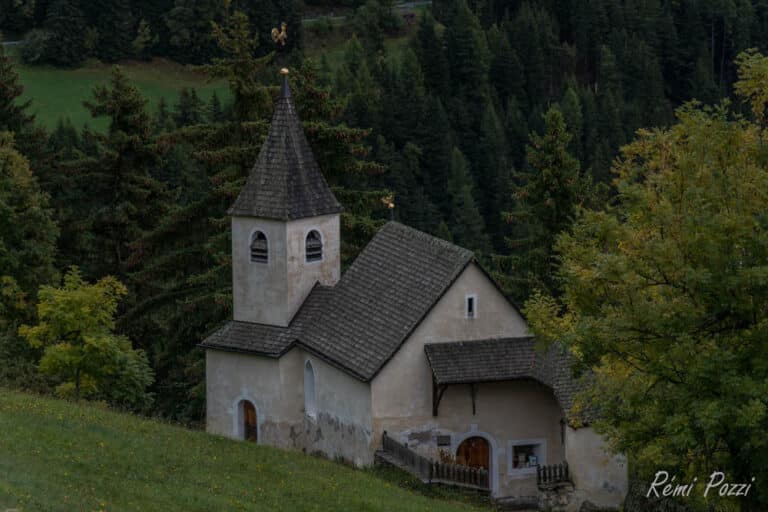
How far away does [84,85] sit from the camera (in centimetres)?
12825

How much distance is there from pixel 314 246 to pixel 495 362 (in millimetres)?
7446

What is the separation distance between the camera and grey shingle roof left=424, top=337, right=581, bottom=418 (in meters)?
38.8

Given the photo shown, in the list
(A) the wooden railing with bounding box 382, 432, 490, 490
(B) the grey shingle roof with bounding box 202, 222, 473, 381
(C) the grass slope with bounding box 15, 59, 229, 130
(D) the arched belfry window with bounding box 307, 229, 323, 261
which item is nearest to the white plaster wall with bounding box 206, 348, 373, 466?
(B) the grey shingle roof with bounding box 202, 222, 473, 381

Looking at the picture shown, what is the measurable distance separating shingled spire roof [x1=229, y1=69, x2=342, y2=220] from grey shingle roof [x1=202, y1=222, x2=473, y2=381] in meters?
2.30

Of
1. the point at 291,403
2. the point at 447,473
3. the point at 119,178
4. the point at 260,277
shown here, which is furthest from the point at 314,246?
the point at 119,178

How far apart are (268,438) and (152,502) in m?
15.5

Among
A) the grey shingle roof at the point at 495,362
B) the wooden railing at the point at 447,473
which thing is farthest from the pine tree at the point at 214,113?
the wooden railing at the point at 447,473

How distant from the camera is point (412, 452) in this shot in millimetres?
38031

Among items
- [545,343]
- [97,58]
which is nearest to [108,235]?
[545,343]

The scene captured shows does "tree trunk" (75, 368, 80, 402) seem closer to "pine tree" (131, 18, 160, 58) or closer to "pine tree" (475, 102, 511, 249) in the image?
"pine tree" (475, 102, 511, 249)

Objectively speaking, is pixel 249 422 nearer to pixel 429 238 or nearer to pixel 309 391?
pixel 309 391

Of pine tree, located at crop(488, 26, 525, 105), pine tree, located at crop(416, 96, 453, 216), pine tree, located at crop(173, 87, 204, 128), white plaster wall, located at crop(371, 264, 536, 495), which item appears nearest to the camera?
white plaster wall, located at crop(371, 264, 536, 495)

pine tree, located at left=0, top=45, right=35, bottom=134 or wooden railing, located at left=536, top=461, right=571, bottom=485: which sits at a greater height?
pine tree, located at left=0, top=45, right=35, bottom=134

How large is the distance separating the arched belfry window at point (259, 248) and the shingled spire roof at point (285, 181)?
0.70m
